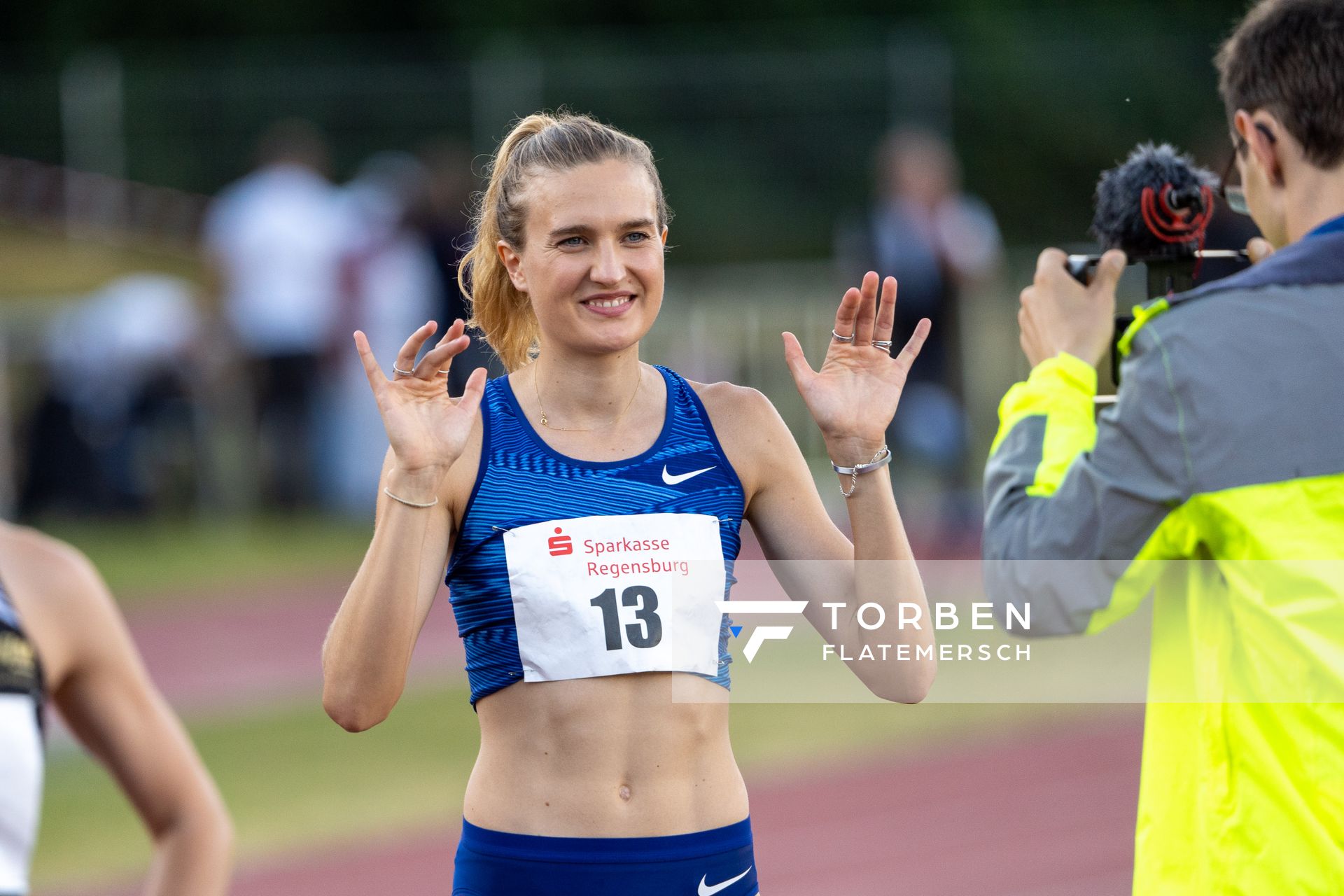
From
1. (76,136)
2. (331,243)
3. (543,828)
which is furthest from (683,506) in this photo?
(76,136)

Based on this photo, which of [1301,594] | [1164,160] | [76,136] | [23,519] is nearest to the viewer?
[1301,594]

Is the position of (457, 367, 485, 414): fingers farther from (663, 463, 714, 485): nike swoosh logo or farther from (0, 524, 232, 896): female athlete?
(0, 524, 232, 896): female athlete

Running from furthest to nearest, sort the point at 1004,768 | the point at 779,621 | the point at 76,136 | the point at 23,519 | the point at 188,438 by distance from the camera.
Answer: the point at 76,136, the point at 188,438, the point at 23,519, the point at 1004,768, the point at 779,621

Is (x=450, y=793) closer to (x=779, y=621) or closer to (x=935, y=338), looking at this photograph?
(x=779, y=621)

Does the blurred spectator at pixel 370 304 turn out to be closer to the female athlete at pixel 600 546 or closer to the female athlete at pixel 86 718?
the female athlete at pixel 600 546

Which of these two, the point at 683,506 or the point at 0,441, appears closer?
the point at 683,506

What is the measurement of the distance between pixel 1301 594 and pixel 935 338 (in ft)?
30.8

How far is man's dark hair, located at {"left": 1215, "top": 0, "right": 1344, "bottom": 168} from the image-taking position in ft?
7.48

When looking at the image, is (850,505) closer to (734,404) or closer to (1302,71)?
(734,404)

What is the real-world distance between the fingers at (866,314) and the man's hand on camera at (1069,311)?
29 centimetres

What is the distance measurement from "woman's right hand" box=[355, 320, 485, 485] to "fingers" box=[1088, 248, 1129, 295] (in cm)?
96

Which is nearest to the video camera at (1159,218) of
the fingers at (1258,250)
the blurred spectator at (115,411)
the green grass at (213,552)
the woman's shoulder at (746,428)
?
the fingers at (1258,250)

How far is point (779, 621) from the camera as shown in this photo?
3.13 metres

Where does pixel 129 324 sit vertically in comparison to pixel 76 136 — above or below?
below
